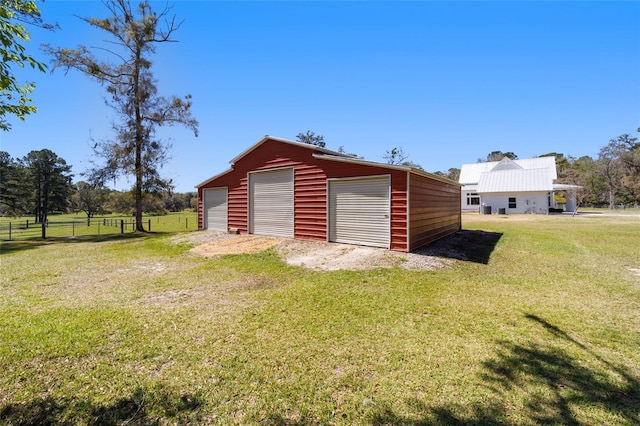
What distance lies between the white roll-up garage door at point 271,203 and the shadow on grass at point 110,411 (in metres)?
8.68

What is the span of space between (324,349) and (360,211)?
21.0ft

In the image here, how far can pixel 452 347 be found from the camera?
10.5 ft

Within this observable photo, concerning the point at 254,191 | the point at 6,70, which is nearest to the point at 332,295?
the point at 6,70

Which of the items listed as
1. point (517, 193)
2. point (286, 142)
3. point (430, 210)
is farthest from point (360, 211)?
point (517, 193)

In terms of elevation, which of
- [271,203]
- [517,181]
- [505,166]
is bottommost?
[271,203]

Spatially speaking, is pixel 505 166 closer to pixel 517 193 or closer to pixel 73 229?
pixel 517 193

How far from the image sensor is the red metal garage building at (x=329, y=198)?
8.51 m

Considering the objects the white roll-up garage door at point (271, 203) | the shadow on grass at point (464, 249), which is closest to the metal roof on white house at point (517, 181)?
the shadow on grass at point (464, 249)

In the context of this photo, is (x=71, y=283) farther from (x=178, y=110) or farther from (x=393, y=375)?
(x=178, y=110)

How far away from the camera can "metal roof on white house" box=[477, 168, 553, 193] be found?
26562 millimetres

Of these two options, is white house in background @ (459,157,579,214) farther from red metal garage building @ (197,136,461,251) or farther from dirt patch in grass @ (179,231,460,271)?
dirt patch in grass @ (179,231,460,271)

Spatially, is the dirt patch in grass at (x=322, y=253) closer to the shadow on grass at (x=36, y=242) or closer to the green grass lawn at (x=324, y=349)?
the green grass lawn at (x=324, y=349)

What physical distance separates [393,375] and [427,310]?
71.9 inches

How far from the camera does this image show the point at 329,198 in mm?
9836
